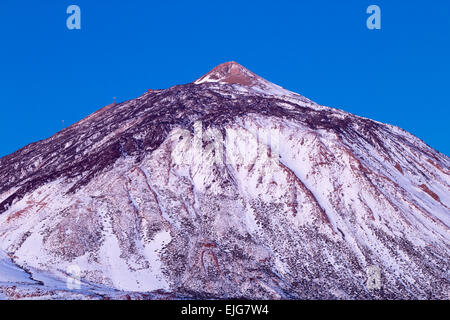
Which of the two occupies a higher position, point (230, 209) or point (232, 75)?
point (232, 75)

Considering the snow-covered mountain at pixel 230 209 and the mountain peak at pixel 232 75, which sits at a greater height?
the mountain peak at pixel 232 75

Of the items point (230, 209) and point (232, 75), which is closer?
point (230, 209)

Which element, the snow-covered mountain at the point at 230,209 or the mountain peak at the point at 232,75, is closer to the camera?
the snow-covered mountain at the point at 230,209

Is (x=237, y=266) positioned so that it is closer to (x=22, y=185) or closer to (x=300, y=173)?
(x=300, y=173)

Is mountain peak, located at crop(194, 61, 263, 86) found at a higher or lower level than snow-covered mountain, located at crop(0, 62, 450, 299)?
higher

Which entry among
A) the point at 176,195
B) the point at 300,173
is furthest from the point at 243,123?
the point at 176,195
